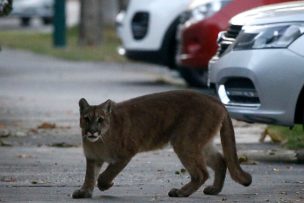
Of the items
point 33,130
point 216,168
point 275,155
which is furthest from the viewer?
point 33,130

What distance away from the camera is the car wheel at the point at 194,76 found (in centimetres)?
1823

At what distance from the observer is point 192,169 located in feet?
29.3

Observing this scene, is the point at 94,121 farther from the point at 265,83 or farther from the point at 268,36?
the point at 268,36

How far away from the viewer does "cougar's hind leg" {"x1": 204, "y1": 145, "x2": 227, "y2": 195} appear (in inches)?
359

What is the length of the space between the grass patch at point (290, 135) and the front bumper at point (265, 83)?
985 millimetres

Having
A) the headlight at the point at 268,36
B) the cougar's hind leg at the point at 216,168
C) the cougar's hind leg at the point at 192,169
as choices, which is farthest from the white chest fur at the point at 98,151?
the headlight at the point at 268,36

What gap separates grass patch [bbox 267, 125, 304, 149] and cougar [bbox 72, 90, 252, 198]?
3.03 metres

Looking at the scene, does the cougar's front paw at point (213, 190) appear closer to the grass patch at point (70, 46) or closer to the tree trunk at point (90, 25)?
the grass patch at point (70, 46)

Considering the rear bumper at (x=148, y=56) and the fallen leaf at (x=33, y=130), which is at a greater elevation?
the fallen leaf at (x=33, y=130)

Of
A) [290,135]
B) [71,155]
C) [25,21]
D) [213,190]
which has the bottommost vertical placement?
[25,21]

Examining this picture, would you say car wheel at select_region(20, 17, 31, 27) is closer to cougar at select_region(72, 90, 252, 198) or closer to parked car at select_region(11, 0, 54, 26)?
parked car at select_region(11, 0, 54, 26)

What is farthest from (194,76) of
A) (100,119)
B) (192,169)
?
(100,119)

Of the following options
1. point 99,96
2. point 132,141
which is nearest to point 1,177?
point 132,141

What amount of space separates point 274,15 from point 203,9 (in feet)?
19.8
